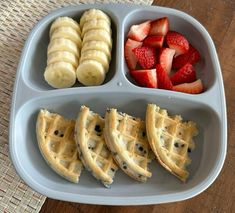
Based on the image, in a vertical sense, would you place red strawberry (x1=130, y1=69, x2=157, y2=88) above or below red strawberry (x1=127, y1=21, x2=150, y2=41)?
below

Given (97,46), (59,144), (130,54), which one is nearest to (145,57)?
(130,54)

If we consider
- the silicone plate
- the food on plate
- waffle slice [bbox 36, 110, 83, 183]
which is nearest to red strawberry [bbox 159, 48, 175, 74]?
the food on plate

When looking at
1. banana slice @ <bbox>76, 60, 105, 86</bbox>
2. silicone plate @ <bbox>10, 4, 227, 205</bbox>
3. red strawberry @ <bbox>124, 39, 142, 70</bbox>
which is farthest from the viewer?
red strawberry @ <bbox>124, 39, 142, 70</bbox>

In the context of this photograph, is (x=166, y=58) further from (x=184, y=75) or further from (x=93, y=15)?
(x=93, y=15)

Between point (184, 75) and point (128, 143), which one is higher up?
point (184, 75)

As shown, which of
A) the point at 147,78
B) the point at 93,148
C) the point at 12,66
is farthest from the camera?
the point at 12,66

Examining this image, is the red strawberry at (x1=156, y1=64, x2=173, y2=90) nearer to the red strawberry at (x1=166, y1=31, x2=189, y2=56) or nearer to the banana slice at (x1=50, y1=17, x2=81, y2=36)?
the red strawberry at (x1=166, y1=31, x2=189, y2=56)
